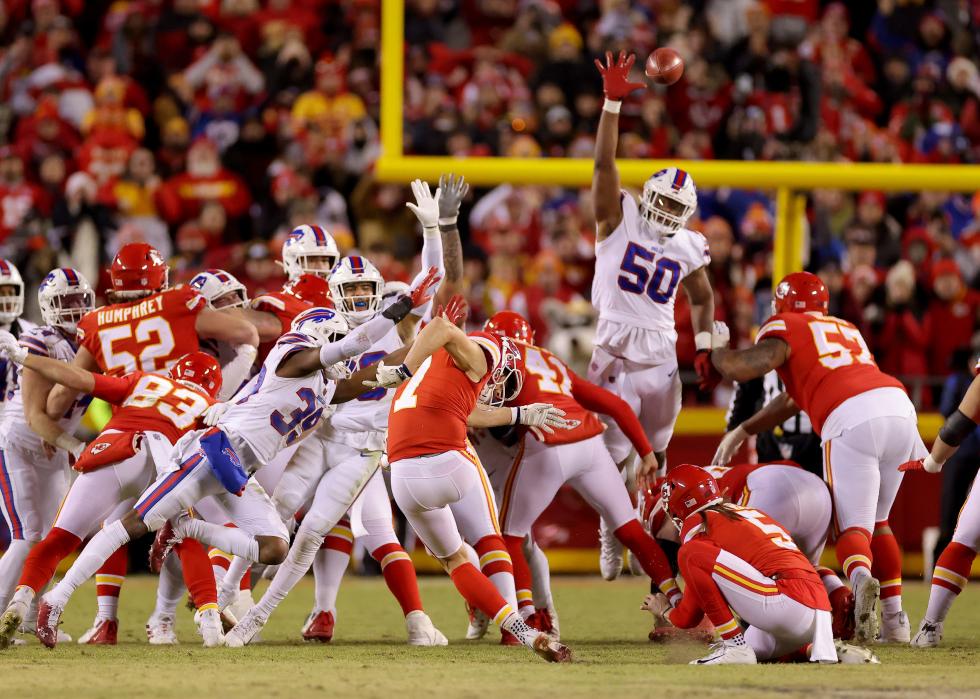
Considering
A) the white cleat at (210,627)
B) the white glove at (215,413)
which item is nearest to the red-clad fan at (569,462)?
the white glove at (215,413)

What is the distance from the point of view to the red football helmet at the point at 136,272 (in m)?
9.10

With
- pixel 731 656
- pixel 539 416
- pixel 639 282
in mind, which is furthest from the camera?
pixel 639 282

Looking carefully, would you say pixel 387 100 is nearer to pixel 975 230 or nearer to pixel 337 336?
pixel 337 336

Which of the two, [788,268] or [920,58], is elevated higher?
[920,58]

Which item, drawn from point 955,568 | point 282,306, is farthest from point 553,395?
point 955,568

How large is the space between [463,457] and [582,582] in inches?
199

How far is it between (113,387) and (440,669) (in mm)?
2544

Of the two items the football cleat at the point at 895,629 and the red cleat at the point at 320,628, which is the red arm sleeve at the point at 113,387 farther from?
the football cleat at the point at 895,629

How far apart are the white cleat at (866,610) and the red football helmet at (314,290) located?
11.7 ft

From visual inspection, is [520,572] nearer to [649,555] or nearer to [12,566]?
[649,555]

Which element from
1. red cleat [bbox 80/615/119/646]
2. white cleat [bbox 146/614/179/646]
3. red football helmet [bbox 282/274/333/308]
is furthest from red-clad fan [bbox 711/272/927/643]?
red cleat [bbox 80/615/119/646]

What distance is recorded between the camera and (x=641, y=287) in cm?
942

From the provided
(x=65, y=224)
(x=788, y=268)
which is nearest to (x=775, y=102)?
(x=788, y=268)

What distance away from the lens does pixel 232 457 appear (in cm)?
785
